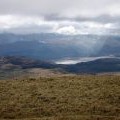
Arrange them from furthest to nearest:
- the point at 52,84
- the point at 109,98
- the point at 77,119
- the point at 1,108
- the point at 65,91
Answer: the point at 52,84
the point at 65,91
the point at 109,98
the point at 1,108
the point at 77,119

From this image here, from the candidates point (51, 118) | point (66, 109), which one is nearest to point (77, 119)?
point (51, 118)

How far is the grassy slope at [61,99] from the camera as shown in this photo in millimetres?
40250

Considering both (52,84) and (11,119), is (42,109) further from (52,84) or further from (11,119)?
(52,84)

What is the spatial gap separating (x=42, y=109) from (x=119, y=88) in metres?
15.3

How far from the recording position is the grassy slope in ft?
132

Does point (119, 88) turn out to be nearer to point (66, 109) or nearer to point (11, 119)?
point (66, 109)

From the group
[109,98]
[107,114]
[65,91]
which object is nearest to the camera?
[107,114]

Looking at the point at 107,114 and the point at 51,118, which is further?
the point at 107,114

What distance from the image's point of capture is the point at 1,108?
142 ft

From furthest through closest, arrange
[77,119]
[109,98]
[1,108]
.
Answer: [109,98] → [1,108] → [77,119]

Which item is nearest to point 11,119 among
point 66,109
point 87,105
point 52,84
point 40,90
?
point 66,109

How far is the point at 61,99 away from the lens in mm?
46625

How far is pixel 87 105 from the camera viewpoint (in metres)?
43.2

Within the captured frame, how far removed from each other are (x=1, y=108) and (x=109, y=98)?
15.6 metres
